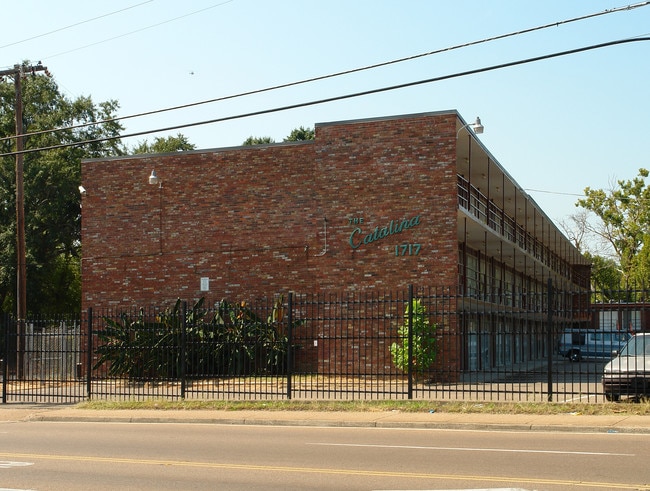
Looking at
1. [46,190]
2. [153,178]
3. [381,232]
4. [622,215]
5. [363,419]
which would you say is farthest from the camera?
[622,215]

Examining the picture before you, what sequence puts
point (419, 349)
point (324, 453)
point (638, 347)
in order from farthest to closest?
point (419, 349), point (638, 347), point (324, 453)

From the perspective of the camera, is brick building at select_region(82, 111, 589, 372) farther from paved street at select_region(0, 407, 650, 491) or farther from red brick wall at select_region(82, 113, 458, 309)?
paved street at select_region(0, 407, 650, 491)

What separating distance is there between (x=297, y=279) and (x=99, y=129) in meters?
26.3

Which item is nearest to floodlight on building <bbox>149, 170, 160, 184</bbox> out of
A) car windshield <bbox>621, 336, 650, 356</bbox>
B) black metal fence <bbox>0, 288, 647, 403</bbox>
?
black metal fence <bbox>0, 288, 647, 403</bbox>

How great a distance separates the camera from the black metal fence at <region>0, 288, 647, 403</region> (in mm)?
21688

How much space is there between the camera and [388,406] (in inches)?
737

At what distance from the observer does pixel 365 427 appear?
16.7 meters

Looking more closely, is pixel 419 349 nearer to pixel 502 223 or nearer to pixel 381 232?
pixel 381 232

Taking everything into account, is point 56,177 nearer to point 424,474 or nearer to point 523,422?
point 523,422

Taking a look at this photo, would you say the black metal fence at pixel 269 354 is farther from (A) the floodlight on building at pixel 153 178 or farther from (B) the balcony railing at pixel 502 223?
(A) the floodlight on building at pixel 153 178

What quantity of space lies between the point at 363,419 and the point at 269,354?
11322mm

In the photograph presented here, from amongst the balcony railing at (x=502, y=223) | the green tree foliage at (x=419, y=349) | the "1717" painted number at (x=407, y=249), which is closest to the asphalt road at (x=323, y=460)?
the green tree foliage at (x=419, y=349)

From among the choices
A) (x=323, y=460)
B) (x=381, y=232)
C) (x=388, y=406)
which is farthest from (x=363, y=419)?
(x=381, y=232)

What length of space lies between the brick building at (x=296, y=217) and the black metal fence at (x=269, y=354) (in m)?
1.12
